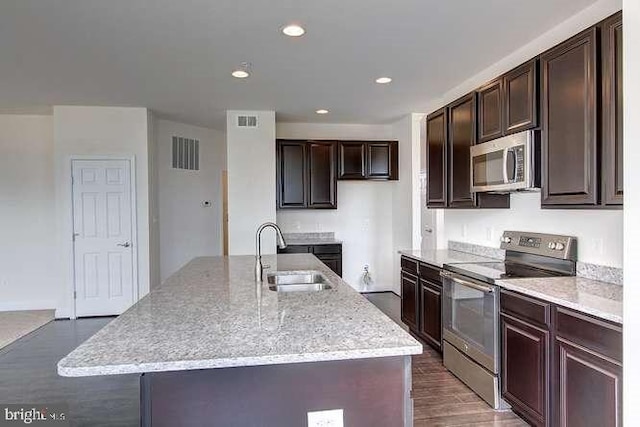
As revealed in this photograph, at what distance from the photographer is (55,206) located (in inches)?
208

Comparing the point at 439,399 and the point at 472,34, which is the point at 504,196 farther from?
the point at 439,399

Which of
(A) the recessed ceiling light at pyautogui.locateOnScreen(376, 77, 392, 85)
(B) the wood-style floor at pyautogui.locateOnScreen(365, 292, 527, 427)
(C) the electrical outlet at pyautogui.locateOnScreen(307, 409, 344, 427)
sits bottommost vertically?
(B) the wood-style floor at pyautogui.locateOnScreen(365, 292, 527, 427)

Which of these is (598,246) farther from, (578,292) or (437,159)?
(437,159)

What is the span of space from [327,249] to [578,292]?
3692 mm

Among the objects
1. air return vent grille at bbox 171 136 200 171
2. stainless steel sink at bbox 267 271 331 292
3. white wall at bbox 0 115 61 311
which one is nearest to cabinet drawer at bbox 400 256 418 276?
stainless steel sink at bbox 267 271 331 292

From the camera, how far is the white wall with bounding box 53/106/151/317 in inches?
199

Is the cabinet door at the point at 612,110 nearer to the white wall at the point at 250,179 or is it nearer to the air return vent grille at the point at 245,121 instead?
the white wall at the point at 250,179

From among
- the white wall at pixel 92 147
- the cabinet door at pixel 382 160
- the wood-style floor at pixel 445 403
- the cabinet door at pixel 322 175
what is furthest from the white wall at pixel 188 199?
the wood-style floor at pixel 445 403

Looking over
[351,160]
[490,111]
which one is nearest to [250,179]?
[351,160]

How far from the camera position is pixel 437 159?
13.3ft

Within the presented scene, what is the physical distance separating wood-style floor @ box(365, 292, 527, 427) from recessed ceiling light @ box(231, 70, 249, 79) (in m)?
3.09

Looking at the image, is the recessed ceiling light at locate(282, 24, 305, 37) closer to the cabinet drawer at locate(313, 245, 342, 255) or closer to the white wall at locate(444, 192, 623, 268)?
the white wall at locate(444, 192, 623, 268)

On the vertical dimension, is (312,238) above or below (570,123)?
below

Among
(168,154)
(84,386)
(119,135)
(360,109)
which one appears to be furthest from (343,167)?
(84,386)
